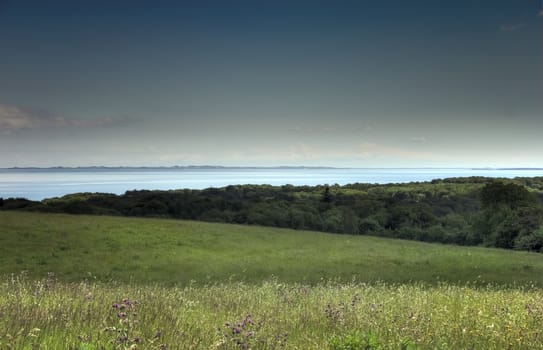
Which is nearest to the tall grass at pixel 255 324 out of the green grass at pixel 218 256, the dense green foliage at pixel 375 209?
the green grass at pixel 218 256

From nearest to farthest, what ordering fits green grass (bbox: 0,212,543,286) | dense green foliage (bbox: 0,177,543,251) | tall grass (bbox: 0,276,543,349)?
tall grass (bbox: 0,276,543,349) < green grass (bbox: 0,212,543,286) < dense green foliage (bbox: 0,177,543,251)

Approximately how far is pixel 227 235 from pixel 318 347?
86.1 ft

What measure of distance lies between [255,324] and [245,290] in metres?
5.10

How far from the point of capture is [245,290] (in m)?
10.6

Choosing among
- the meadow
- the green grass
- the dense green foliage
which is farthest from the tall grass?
the dense green foliage

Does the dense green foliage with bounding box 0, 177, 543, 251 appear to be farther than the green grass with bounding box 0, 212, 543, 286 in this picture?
Yes

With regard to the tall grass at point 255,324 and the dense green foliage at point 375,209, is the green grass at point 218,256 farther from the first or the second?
the dense green foliage at point 375,209

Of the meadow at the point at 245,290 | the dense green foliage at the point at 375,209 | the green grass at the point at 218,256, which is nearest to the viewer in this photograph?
the meadow at the point at 245,290

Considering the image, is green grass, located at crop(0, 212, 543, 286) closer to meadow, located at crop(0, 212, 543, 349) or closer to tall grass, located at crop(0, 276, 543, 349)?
meadow, located at crop(0, 212, 543, 349)

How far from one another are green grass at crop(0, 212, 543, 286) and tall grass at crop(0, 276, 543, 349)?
8410 mm

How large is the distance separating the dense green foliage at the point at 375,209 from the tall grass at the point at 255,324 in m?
34.6

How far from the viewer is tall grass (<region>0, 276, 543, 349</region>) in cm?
448

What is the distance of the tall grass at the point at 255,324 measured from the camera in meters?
4.48

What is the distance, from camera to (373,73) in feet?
111
